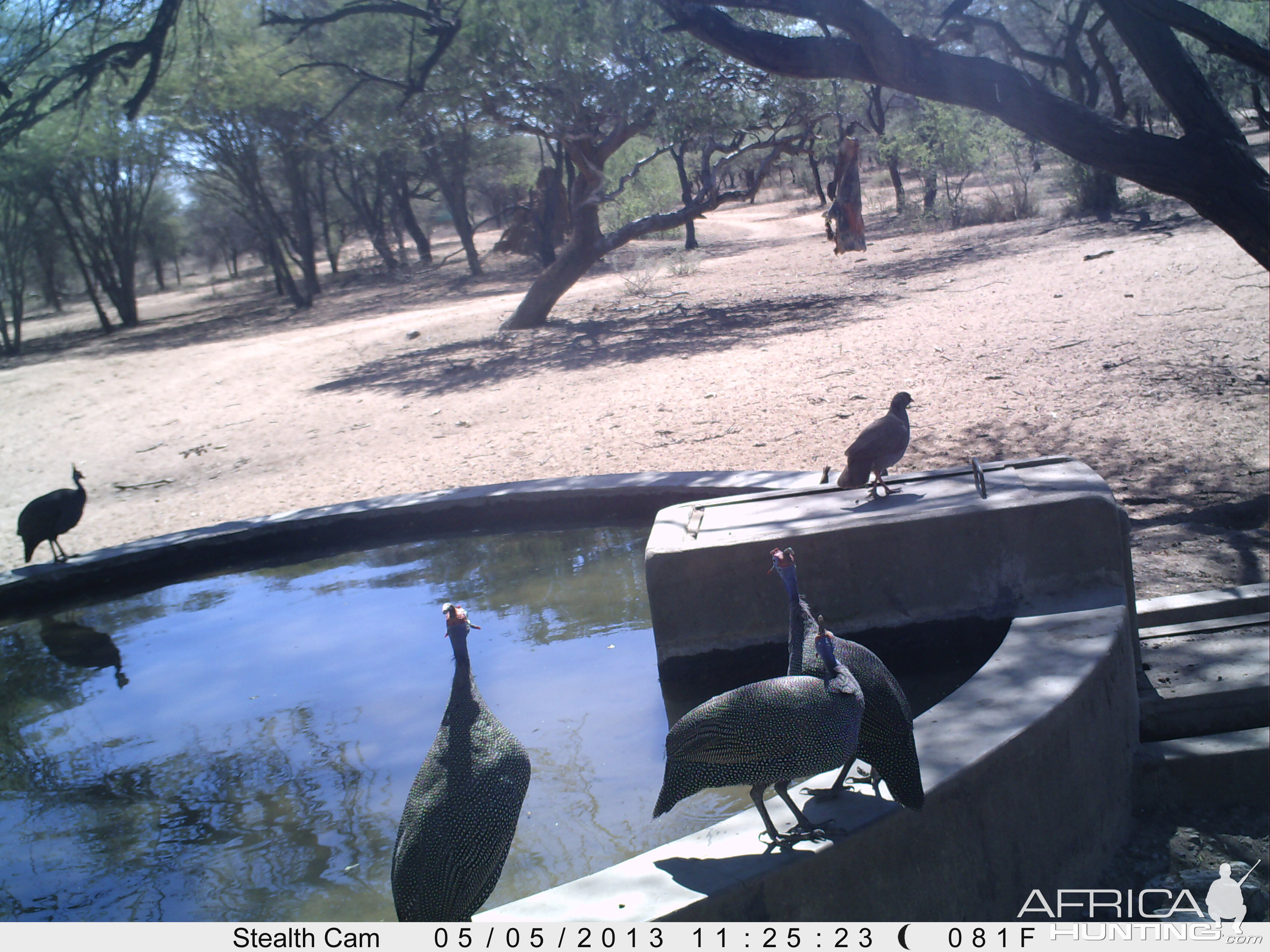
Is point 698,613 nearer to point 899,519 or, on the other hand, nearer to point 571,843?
point 899,519

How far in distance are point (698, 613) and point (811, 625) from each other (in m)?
1.34

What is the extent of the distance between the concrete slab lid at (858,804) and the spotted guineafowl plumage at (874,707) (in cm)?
8

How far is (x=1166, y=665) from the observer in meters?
3.65

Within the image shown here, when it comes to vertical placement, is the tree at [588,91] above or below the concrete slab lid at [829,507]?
above

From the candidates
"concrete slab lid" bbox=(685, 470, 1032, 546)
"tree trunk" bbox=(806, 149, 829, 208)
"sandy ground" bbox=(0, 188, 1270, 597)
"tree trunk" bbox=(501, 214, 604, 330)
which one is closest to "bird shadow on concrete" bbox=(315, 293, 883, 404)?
"sandy ground" bbox=(0, 188, 1270, 597)

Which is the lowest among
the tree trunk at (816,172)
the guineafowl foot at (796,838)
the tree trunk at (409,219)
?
the guineafowl foot at (796,838)

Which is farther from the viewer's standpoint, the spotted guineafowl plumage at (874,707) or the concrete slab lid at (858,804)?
the spotted guineafowl plumage at (874,707)

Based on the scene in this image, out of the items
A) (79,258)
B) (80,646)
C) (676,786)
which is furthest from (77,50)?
(79,258)

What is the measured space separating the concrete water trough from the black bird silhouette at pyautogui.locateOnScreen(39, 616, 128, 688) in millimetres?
3424

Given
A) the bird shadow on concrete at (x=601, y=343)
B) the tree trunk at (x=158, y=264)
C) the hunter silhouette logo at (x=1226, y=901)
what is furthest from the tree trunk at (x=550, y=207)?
the hunter silhouette logo at (x=1226, y=901)

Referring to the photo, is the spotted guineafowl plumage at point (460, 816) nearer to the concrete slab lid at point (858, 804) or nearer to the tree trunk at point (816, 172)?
the concrete slab lid at point (858, 804)

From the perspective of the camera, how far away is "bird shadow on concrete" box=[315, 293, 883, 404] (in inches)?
525

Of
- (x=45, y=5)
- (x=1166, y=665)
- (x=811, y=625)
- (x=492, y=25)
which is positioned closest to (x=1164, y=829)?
(x=1166, y=665)

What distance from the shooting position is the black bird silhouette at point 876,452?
14.2 ft
